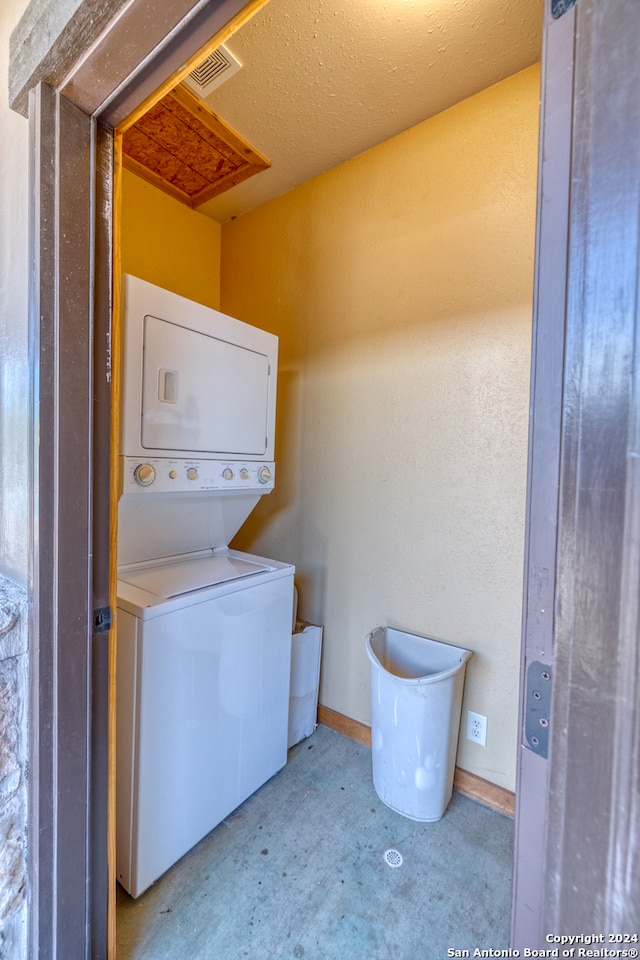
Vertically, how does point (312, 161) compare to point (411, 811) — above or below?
above

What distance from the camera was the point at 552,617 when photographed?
43 centimetres

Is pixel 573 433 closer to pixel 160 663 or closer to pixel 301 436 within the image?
pixel 160 663

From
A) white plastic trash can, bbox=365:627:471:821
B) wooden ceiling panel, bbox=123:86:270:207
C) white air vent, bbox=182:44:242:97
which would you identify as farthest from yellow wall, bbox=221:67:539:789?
white air vent, bbox=182:44:242:97

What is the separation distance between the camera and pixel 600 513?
37 centimetres

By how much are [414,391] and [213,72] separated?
1434 millimetres

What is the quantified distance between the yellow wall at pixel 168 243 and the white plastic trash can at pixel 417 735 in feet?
7.42

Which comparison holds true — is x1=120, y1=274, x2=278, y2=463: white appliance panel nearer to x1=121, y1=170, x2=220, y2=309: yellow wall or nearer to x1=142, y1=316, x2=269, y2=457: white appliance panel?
x1=142, y1=316, x2=269, y2=457: white appliance panel

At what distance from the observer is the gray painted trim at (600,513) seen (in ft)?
1.12

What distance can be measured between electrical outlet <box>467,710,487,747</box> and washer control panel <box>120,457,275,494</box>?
4.33 ft

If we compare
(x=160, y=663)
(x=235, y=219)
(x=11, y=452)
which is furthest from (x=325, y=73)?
(x=160, y=663)

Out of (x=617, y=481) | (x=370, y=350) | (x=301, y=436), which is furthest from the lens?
(x=301, y=436)

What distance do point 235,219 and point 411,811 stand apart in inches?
126

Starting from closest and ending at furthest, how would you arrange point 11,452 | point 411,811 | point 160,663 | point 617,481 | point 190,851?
point 617,481
point 11,452
point 160,663
point 190,851
point 411,811

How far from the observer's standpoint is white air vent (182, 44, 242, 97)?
57.3 inches
